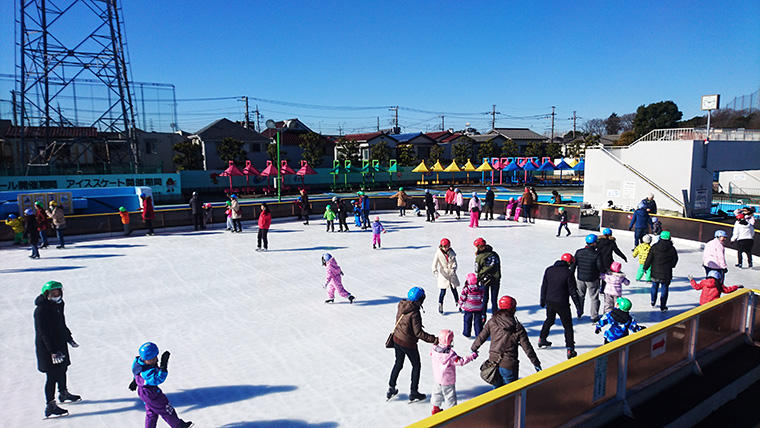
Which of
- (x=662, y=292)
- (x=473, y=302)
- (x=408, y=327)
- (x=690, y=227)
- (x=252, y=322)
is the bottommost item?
(x=252, y=322)

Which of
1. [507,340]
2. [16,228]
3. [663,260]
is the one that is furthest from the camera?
[16,228]

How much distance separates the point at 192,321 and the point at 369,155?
51086 millimetres

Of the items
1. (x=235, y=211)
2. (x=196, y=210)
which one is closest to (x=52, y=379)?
(x=235, y=211)

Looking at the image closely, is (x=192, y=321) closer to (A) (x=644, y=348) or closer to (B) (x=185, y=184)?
(A) (x=644, y=348)

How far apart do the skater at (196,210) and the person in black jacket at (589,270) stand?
49.4 feet

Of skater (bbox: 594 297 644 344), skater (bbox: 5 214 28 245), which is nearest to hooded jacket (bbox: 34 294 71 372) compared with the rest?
skater (bbox: 594 297 644 344)

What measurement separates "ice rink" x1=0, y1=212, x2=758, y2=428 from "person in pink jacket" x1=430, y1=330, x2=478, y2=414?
0.54m

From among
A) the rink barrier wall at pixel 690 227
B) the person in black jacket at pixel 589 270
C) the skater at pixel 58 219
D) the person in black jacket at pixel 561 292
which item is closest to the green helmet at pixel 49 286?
the person in black jacket at pixel 561 292

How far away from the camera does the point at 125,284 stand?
10969mm

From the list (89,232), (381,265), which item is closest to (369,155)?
(89,232)

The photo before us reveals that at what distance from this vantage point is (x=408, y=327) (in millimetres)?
5180

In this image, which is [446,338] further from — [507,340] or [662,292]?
[662,292]

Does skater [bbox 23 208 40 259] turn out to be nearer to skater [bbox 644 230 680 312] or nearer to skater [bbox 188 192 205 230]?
skater [bbox 188 192 205 230]

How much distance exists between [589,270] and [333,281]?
15.3 feet
